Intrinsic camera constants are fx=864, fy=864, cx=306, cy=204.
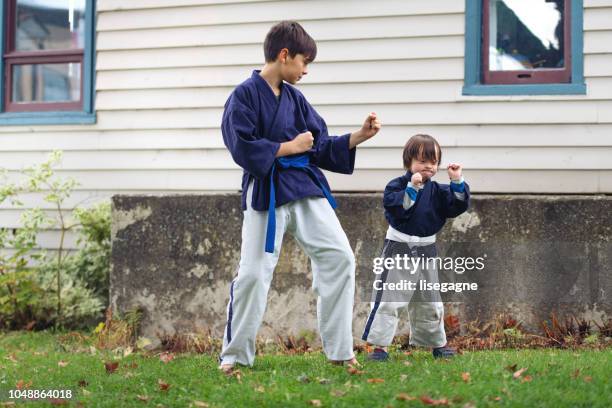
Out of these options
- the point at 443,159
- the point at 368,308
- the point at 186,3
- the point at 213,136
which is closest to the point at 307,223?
the point at 368,308

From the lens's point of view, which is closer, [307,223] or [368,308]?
[307,223]

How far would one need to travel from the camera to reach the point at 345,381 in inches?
172

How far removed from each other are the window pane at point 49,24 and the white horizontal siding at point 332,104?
43cm

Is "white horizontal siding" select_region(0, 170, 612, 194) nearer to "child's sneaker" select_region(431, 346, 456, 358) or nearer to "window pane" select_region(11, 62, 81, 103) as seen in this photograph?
"window pane" select_region(11, 62, 81, 103)

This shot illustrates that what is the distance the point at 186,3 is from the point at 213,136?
124 centimetres

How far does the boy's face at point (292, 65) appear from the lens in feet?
15.7

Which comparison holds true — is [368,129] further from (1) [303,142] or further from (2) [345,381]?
(2) [345,381]

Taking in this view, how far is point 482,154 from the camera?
6.88 m

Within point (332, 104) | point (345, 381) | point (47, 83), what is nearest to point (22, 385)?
point (345, 381)

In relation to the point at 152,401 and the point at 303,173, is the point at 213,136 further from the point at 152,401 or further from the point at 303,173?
the point at 152,401

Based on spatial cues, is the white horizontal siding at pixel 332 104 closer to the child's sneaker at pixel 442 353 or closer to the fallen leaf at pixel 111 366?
the child's sneaker at pixel 442 353

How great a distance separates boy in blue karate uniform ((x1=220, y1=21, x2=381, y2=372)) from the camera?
15.2ft

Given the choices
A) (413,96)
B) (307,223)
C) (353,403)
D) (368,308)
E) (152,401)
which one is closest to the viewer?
(353,403)

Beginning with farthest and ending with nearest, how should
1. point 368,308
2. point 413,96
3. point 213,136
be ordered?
point 213,136 < point 413,96 < point 368,308
